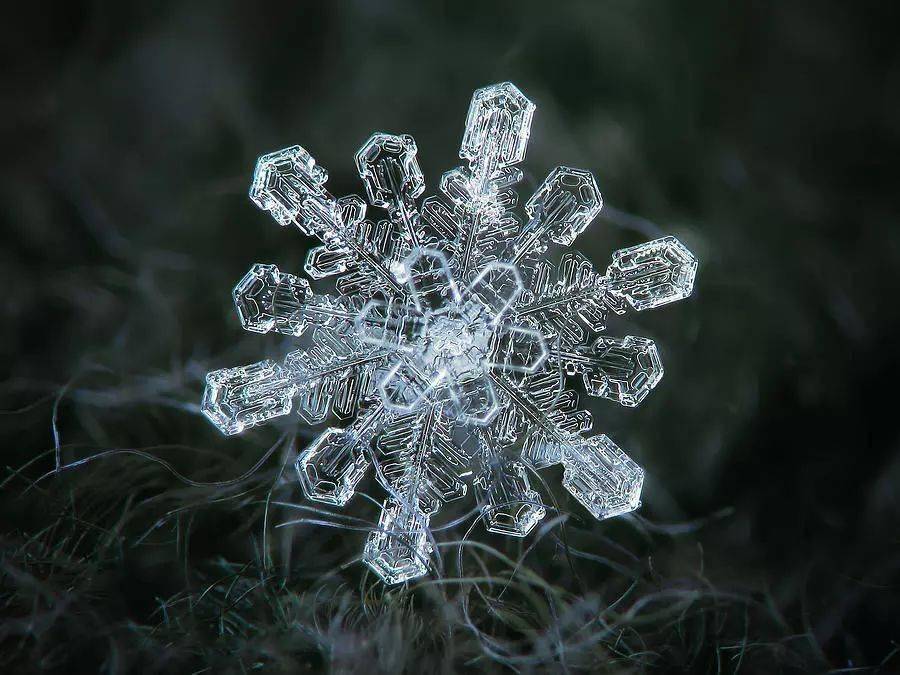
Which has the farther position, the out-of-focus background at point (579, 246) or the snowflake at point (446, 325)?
the out-of-focus background at point (579, 246)

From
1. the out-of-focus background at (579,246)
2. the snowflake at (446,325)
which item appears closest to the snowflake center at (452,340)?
the snowflake at (446,325)

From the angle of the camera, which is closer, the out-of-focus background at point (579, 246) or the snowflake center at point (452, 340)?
the snowflake center at point (452, 340)

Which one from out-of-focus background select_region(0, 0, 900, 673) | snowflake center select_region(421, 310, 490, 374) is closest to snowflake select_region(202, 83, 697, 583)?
snowflake center select_region(421, 310, 490, 374)

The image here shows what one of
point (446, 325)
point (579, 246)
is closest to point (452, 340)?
point (446, 325)

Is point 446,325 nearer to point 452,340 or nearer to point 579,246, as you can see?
point 452,340

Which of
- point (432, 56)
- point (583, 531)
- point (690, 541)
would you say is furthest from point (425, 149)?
point (690, 541)

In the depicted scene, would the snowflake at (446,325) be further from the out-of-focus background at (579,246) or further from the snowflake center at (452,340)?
the out-of-focus background at (579,246)
